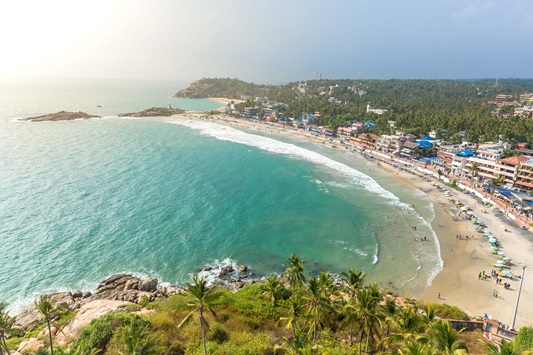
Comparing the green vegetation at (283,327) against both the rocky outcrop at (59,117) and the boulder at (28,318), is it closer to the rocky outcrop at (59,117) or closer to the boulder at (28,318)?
the boulder at (28,318)

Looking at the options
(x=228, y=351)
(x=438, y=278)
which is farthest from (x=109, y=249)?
(x=438, y=278)

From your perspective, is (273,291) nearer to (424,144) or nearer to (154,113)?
(424,144)

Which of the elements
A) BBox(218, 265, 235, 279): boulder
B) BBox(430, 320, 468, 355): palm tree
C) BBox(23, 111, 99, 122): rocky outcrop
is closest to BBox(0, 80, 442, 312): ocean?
BBox(218, 265, 235, 279): boulder

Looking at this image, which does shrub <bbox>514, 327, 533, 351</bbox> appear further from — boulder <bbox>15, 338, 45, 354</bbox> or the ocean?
boulder <bbox>15, 338, 45, 354</bbox>

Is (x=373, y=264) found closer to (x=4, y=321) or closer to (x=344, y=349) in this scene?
(x=344, y=349)

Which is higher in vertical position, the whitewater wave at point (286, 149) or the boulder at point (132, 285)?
the whitewater wave at point (286, 149)

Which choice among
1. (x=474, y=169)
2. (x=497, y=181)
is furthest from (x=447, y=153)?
(x=497, y=181)

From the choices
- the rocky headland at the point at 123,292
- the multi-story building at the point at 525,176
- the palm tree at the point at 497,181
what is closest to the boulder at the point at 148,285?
the rocky headland at the point at 123,292
